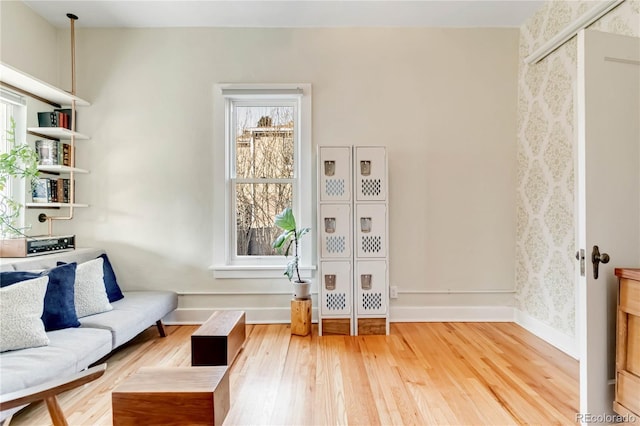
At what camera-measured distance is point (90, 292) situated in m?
2.42

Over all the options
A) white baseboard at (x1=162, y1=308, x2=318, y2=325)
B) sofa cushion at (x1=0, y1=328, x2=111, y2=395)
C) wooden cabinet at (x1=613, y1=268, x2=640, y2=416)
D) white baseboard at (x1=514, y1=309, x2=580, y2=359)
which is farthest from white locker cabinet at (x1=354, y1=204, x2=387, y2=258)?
sofa cushion at (x1=0, y1=328, x2=111, y2=395)

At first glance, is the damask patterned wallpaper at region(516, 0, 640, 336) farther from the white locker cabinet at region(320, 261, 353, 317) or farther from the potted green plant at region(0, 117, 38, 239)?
the potted green plant at region(0, 117, 38, 239)

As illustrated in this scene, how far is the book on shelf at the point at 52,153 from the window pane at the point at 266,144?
1584 mm

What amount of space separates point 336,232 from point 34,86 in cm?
285

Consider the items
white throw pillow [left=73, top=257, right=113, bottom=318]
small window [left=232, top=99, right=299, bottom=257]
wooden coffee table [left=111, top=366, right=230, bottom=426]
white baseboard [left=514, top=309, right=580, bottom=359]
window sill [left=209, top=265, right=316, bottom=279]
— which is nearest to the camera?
wooden coffee table [left=111, top=366, right=230, bottom=426]

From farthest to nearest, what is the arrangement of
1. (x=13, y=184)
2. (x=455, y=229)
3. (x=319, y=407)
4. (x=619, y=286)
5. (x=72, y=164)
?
(x=455, y=229) → (x=72, y=164) → (x=13, y=184) → (x=319, y=407) → (x=619, y=286)

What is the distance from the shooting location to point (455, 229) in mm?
3283

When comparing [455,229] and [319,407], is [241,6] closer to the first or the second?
[455,229]

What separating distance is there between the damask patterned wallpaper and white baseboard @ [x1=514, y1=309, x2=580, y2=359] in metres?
0.04

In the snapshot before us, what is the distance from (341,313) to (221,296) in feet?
4.01

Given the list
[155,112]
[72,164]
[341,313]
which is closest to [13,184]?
[72,164]

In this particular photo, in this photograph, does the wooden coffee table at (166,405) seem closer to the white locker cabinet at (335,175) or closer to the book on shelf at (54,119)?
the white locker cabinet at (335,175)

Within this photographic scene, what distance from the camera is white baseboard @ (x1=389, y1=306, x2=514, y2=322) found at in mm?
3258

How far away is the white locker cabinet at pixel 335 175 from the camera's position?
2.95 metres
